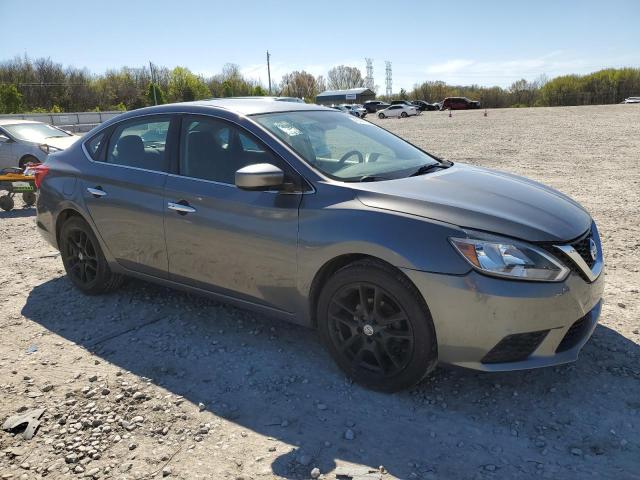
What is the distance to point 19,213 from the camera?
927 cm

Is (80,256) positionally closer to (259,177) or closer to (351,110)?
(259,177)

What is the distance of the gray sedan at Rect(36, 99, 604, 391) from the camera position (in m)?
2.86

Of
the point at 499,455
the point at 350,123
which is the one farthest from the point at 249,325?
the point at 499,455

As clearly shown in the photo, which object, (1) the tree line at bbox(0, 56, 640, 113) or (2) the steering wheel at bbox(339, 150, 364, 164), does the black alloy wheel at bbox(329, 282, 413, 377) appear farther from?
(1) the tree line at bbox(0, 56, 640, 113)

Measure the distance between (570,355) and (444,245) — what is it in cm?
95

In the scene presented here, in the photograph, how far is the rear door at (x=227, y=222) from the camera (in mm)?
3477

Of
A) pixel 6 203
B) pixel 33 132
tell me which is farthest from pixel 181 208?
pixel 33 132

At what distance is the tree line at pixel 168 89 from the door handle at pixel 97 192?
51.1 metres

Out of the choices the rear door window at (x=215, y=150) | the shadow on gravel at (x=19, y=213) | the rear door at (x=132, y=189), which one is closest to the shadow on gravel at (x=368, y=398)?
the rear door at (x=132, y=189)

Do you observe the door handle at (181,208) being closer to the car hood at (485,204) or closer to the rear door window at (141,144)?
the rear door window at (141,144)

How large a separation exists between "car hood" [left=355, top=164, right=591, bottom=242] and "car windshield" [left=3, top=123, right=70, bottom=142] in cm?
1116

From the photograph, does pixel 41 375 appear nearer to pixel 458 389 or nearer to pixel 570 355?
pixel 458 389

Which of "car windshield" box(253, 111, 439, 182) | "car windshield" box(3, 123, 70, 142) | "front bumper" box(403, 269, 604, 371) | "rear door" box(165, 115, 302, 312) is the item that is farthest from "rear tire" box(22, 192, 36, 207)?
"front bumper" box(403, 269, 604, 371)

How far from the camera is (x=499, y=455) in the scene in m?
2.67
